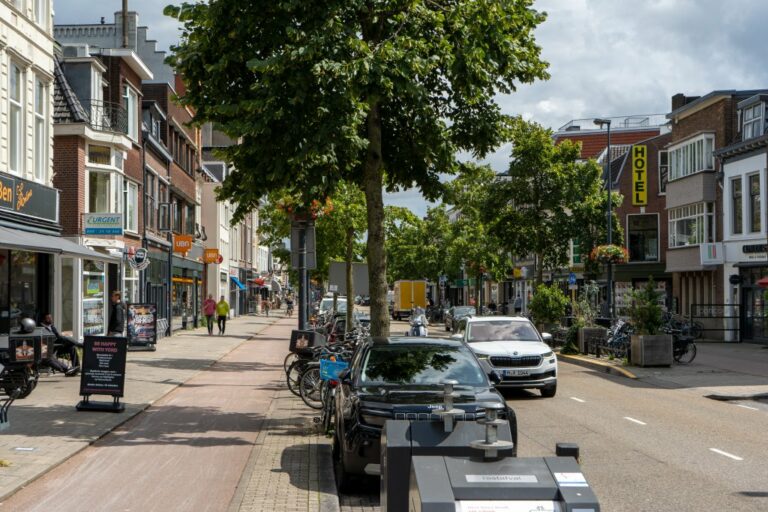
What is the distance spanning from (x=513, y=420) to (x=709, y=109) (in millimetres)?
34139

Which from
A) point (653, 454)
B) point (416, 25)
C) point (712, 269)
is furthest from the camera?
point (712, 269)

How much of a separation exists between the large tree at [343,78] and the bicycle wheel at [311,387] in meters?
1.52

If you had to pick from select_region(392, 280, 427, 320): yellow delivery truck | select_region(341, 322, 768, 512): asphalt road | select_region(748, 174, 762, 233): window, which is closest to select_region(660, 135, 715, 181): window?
select_region(748, 174, 762, 233): window

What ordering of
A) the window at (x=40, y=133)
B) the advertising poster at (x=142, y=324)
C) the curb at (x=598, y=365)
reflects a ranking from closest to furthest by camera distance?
the curb at (x=598, y=365) < the window at (x=40, y=133) < the advertising poster at (x=142, y=324)

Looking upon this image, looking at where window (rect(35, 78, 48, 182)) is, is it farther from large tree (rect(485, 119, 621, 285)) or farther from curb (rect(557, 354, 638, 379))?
large tree (rect(485, 119, 621, 285))

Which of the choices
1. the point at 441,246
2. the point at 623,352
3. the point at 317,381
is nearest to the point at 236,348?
the point at 623,352

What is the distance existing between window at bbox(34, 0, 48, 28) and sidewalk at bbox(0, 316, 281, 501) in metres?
9.06

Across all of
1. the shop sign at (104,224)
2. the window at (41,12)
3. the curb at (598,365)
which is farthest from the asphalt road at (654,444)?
the window at (41,12)

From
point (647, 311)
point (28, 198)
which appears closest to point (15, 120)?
point (28, 198)

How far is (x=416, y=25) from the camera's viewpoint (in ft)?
41.8

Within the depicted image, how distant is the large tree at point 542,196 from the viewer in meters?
37.5

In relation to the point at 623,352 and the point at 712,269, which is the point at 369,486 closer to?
the point at 623,352

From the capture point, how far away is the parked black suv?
28.3 feet

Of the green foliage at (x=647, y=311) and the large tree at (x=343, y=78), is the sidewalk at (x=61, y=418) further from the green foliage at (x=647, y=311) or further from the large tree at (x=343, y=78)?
the green foliage at (x=647, y=311)
